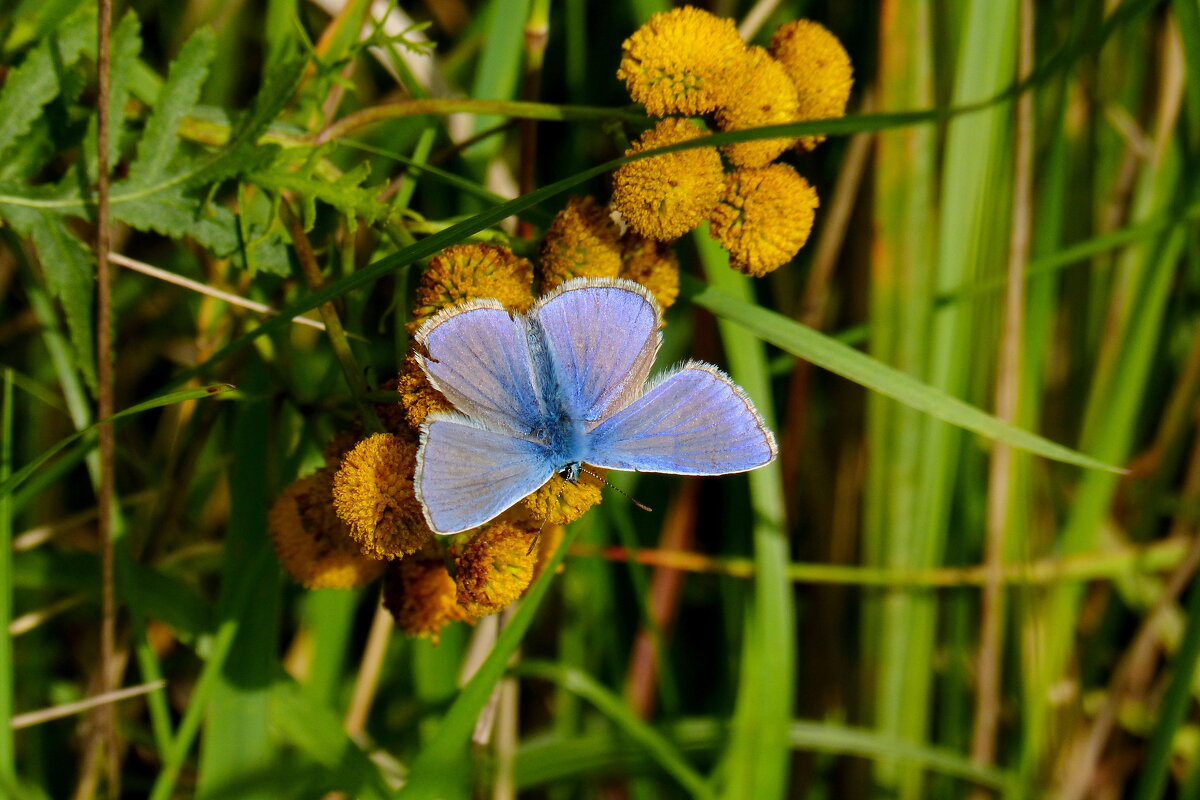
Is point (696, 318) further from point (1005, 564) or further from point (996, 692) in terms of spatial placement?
point (996, 692)

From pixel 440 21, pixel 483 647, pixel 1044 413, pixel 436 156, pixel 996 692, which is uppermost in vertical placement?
pixel 440 21

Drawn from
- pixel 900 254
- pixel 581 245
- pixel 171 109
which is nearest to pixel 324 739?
pixel 581 245

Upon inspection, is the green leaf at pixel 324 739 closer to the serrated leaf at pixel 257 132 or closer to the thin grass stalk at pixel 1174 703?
the serrated leaf at pixel 257 132

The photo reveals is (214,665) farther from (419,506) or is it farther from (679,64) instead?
(679,64)

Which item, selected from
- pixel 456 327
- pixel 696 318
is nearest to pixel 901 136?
pixel 696 318

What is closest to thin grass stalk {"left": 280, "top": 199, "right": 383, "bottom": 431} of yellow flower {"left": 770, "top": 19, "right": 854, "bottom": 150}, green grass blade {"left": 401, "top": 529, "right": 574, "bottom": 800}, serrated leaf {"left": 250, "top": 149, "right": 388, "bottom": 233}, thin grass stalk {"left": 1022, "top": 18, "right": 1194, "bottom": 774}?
serrated leaf {"left": 250, "top": 149, "right": 388, "bottom": 233}

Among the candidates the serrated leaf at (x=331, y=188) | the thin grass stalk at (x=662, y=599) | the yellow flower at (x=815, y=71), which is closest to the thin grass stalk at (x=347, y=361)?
the serrated leaf at (x=331, y=188)
